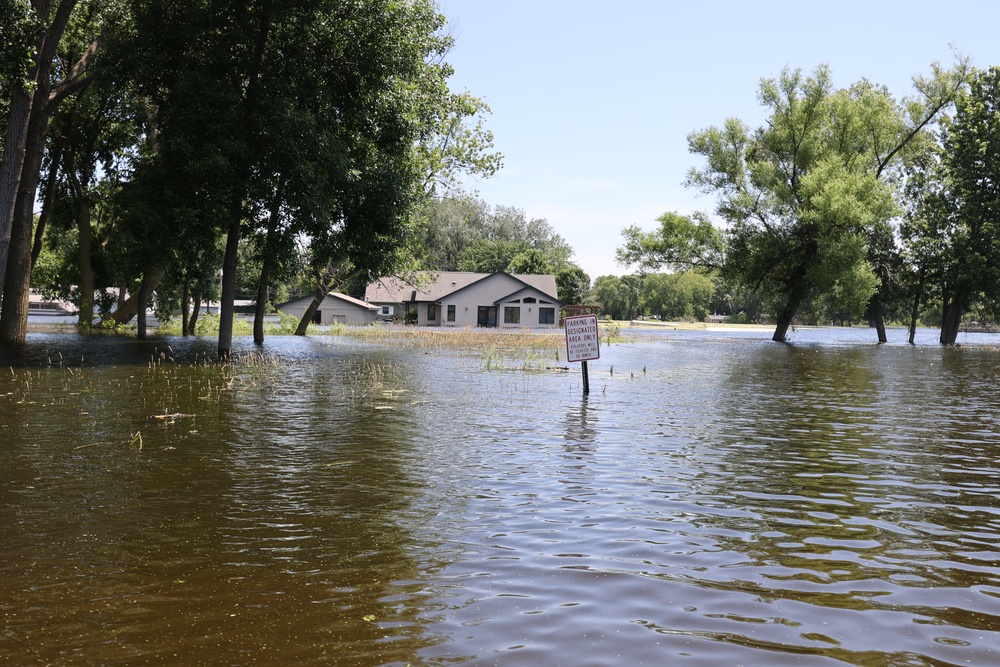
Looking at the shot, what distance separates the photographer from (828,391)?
2150 cm

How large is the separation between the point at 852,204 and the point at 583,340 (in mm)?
41471

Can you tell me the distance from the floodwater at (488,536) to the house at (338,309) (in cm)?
7368

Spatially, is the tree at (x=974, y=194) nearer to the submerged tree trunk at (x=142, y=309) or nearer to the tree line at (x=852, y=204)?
the tree line at (x=852, y=204)

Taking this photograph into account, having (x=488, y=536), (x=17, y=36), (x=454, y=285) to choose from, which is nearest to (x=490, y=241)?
(x=454, y=285)

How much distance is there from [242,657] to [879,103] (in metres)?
64.4

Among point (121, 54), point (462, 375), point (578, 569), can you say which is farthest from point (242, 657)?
point (121, 54)

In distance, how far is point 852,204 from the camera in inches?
2103

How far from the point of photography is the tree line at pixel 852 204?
183 feet

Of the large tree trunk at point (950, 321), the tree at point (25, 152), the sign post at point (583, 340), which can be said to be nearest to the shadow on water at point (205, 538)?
the sign post at point (583, 340)

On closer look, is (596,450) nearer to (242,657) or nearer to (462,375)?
(242,657)

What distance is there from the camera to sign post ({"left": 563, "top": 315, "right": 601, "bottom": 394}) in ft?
62.2

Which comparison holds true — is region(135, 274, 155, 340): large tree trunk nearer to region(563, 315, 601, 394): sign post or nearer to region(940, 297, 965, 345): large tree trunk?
region(563, 315, 601, 394): sign post

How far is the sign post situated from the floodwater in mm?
3111

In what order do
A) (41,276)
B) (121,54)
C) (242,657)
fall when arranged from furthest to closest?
(41,276) → (121,54) → (242,657)
